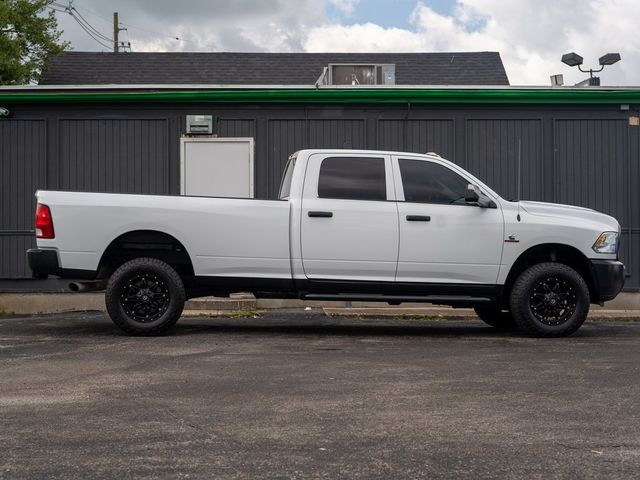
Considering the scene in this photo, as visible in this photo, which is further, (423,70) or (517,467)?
(423,70)

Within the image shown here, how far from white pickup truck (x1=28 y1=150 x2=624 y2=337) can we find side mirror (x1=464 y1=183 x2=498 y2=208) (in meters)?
0.01

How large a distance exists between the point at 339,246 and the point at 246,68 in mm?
17505

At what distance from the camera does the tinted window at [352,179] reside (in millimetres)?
9625

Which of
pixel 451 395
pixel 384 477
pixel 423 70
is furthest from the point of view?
pixel 423 70

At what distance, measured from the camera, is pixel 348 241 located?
31.1 feet

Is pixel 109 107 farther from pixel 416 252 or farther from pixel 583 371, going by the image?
Answer: pixel 583 371

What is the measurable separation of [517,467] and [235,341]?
5.17 m

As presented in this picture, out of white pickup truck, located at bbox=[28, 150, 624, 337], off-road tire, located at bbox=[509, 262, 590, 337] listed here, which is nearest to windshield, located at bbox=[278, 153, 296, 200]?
white pickup truck, located at bbox=[28, 150, 624, 337]


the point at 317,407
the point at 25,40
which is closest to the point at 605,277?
the point at 317,407

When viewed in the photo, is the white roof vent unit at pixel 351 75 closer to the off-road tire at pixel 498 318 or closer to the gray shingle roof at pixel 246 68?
the gray shingle roof at pixel 246 68

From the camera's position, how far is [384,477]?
402 cm

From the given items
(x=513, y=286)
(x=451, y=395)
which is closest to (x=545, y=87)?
(x=513, y=286)

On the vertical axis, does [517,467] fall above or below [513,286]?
below

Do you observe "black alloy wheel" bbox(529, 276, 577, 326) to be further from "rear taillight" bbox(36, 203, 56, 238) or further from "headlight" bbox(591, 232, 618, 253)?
"rear taillight" bbox(36, 203, 56, 238)
